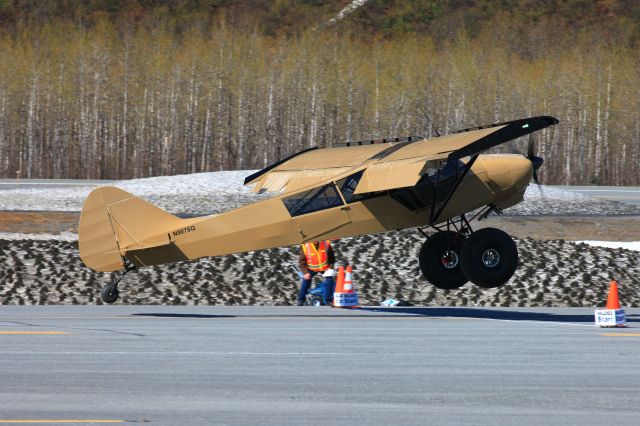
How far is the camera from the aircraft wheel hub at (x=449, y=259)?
17.3 meters

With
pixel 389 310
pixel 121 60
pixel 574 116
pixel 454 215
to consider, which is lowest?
pixel 389 310

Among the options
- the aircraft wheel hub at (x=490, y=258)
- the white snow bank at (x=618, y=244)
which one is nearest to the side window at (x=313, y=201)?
the aircraft wheel hub at (x=490, y=258)

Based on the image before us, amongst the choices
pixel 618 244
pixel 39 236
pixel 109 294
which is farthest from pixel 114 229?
pixel 618 244

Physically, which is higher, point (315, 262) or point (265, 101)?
point (265, 101)

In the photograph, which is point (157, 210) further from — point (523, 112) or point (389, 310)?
point (523, 112)

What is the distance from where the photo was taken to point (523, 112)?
51.8 meters

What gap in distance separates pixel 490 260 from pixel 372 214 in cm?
202

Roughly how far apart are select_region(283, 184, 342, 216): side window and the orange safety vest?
2677 mm

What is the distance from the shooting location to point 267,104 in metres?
51.5

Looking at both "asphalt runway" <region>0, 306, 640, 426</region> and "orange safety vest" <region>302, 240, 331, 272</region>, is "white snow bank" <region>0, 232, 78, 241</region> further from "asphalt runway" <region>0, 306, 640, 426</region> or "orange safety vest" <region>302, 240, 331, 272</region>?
"asphalt runway" <region>0, 306, 640, 426</region>

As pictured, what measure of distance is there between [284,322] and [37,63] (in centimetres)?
4394

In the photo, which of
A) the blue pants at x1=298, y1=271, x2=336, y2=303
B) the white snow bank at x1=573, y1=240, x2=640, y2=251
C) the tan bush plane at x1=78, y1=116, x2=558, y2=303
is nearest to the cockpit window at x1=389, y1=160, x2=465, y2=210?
the tan bush plane at x1=78, y1=116, x2=558, y2=303

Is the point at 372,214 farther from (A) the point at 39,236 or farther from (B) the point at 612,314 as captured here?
(A) the point at 39,236

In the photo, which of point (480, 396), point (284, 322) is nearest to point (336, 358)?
point (480, 396)
